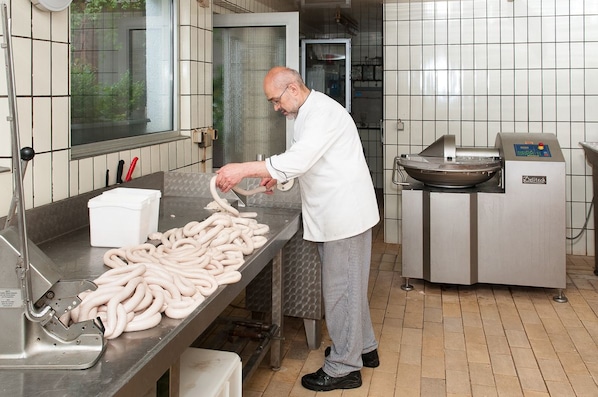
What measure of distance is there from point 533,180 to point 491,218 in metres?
0.38

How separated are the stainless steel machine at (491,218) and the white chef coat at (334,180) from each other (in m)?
1.45

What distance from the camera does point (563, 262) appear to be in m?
3.91

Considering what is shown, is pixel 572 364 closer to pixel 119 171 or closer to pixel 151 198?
pixel 151 198

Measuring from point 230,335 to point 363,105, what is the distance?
657cm

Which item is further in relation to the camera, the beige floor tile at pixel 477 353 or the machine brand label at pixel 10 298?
the beige floor tile at pixel 477 353

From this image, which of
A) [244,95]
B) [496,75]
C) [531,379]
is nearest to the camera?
[531,379]

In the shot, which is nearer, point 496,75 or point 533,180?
point 533,180

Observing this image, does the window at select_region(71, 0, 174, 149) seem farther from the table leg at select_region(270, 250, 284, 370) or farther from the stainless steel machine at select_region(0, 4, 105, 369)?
the stainless steel machine at select_region(0, 4, 105, 369)

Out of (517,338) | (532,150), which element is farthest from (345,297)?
(532,150)

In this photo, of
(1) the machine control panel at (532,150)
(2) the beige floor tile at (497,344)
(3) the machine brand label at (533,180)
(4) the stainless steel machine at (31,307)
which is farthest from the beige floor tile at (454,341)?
(4) the stainless steel machine at (31,307)

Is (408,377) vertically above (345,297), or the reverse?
(345,297)

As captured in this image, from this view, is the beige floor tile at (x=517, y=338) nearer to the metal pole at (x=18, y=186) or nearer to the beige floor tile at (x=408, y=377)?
the beige floor tile at (x=408, y=377)

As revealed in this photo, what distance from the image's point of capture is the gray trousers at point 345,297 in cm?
269

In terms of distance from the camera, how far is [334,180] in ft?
8.63
